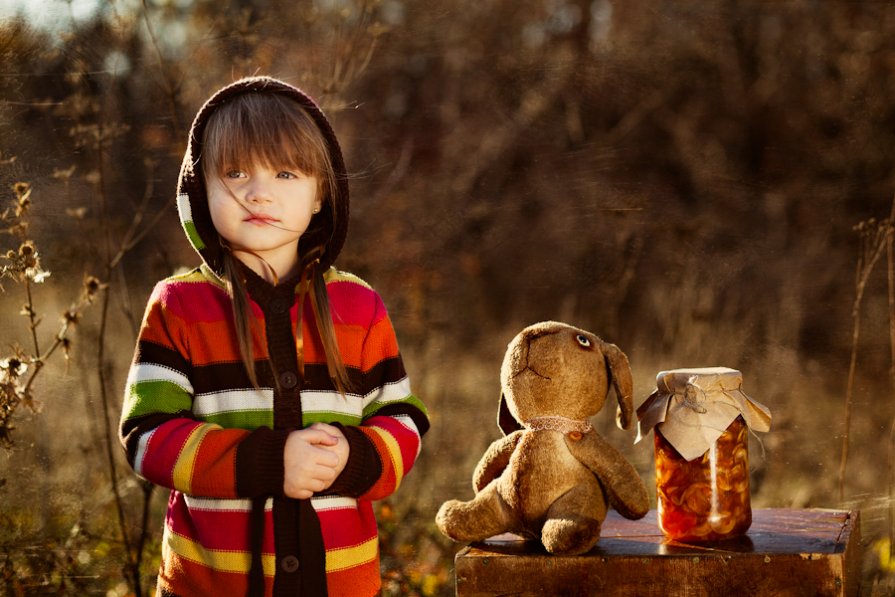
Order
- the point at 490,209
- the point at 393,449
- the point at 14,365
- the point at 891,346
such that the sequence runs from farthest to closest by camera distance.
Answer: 1. the point at 490,209
2. the point at 891,346
3. the point at 14,365
4. the point at 393,449

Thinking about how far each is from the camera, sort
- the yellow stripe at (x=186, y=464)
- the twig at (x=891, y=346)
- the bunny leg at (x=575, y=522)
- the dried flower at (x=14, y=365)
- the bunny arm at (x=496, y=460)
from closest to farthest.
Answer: the yellow stripe at (x=186, y=464) → the bunny leg at (x=575, y=522) → the bunny arm at (x=496, y=460) → the dried flower at (x=14, y=365) → the twig at (x=891, y=346)

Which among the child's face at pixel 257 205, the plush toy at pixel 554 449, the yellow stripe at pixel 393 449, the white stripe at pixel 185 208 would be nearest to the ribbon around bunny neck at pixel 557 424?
the plush toy at pixel 554 449

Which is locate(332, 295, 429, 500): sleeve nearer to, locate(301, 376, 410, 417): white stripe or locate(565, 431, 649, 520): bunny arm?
locate(301, 376, 410, 417): white stripe

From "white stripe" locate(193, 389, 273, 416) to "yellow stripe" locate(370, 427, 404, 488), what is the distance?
0.47 feet

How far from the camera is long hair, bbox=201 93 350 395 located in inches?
53.9

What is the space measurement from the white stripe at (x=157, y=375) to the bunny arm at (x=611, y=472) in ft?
Result: 1.74

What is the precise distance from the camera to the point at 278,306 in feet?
4.57

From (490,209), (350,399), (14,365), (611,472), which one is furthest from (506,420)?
(490,209)

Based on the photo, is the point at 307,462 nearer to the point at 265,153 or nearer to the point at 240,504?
the point at 240,504

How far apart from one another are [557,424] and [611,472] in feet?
0.34

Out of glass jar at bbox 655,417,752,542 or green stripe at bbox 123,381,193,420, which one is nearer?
green stripe at bbox 123,381,193,420

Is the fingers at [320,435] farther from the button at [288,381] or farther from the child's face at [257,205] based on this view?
the child's face at [257,205]

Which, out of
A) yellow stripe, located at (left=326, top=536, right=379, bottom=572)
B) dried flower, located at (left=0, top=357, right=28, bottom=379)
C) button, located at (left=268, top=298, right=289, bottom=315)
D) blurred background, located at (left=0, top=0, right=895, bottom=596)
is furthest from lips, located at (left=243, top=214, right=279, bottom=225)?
blurred background, located at (left=0, top=0, right=895, bottom=596)

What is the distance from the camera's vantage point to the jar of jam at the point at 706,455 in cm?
147
